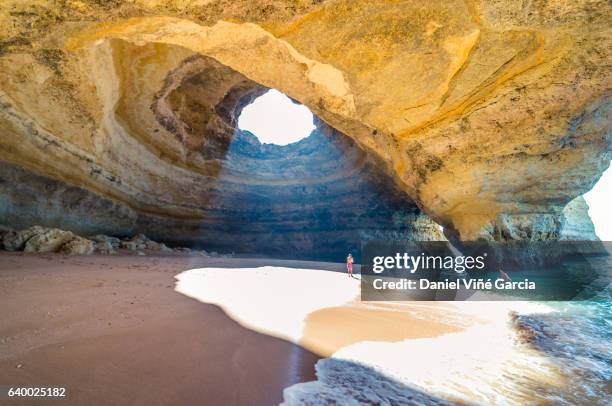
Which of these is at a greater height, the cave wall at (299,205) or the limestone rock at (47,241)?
the cave wall at (299,205)

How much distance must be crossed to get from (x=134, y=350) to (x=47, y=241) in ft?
16.7

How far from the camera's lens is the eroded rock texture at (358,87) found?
10.7 feet

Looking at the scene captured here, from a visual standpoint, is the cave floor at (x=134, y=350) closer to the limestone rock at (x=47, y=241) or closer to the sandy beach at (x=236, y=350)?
the sandy beach at (x=236, y=350)

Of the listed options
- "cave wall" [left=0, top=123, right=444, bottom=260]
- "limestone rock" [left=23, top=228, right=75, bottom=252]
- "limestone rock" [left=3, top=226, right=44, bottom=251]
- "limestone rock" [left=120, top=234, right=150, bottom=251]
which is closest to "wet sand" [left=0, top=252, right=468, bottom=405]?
"limestone rock" [left=23, top=228, right=75, bottom=252]

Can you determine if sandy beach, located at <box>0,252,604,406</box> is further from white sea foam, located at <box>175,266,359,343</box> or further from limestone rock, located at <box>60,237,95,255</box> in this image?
limestone rock, located at <box>60,237,95,255</box>

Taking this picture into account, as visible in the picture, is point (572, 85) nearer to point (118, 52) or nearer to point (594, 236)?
point (118, 52)

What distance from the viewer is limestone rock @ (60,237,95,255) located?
212 inches

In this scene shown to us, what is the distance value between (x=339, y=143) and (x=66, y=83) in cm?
983

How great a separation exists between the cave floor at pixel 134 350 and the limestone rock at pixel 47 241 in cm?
286

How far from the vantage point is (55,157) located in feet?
20.6

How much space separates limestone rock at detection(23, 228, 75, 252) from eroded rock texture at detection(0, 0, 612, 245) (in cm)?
176

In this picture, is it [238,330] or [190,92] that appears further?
[190,92]

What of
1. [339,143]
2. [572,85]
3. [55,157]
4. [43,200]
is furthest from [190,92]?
[572,85]

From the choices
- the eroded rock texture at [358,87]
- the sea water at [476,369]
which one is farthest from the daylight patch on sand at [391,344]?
the eroded rock texture at [358,87]
